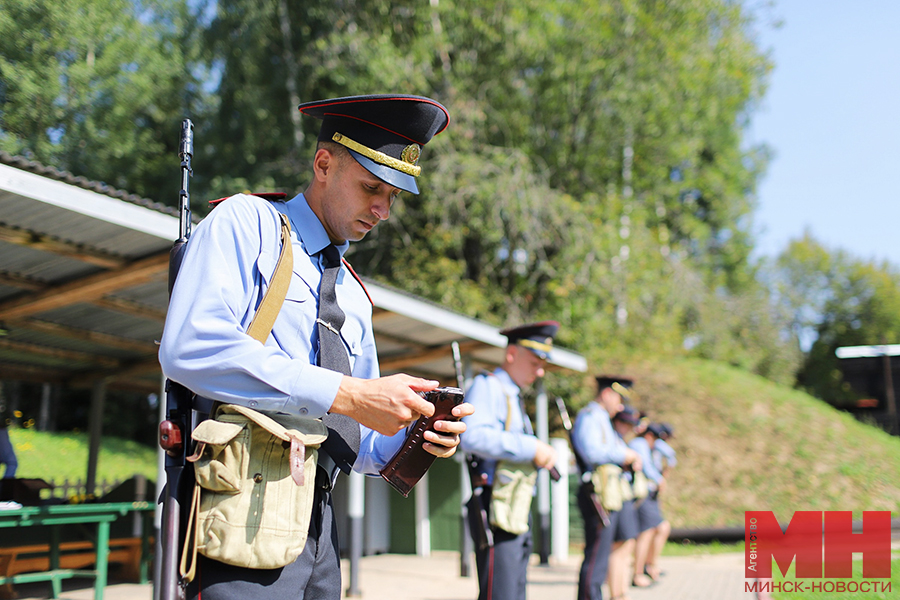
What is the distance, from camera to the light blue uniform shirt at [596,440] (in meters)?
6.86

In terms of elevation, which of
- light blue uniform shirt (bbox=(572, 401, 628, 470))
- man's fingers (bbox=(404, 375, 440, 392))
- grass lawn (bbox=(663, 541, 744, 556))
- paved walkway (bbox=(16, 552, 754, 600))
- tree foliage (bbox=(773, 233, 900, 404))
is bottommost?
grass lawn (bbox=(663, 541, 744, 556))

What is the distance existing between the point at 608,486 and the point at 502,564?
2851 millimetres

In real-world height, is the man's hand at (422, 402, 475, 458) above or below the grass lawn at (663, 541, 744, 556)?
above

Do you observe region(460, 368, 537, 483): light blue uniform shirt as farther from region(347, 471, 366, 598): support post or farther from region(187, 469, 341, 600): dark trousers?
region(347, 471, 366, 598): support post

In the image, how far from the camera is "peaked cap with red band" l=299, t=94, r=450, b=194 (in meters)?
2.09

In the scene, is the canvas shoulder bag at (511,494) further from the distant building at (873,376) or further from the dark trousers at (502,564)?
the distant building at (873,376)

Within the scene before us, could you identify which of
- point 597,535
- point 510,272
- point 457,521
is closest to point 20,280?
point 597,535

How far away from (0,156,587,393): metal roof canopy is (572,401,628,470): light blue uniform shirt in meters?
2.37

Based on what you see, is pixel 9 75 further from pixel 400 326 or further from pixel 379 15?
pixel 400 326

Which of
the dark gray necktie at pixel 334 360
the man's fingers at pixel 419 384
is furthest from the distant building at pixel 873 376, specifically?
the man's fingers at pixel 419 384

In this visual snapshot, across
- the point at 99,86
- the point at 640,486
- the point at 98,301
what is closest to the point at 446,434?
the point at 98,301

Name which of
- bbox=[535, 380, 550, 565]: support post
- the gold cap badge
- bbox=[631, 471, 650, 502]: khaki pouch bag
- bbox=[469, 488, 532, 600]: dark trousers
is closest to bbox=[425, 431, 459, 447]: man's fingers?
the gold cap badge

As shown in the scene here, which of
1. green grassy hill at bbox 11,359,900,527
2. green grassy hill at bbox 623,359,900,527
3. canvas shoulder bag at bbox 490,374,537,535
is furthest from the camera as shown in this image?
green grassy hill at bbox 623,359,900,527

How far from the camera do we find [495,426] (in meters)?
4.93
